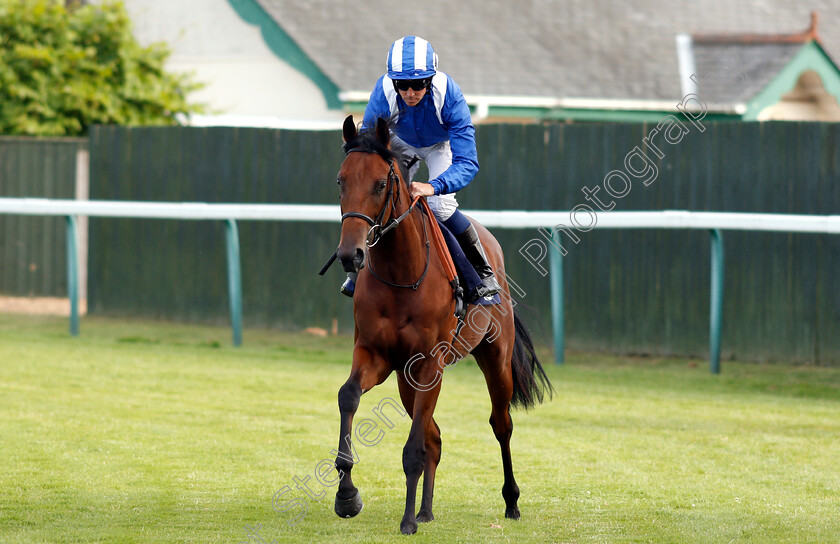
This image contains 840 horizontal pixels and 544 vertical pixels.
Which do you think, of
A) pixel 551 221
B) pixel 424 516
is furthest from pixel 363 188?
pixel 551 221

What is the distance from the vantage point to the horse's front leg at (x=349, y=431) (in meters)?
5.18

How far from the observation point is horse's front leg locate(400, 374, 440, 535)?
5203 millimetres

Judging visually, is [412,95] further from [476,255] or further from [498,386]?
[498,386]

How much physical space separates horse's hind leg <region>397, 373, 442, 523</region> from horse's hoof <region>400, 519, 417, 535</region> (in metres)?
0.26

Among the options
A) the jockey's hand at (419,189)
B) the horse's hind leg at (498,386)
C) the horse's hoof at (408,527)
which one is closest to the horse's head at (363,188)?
the jockey's hand at (419,189)

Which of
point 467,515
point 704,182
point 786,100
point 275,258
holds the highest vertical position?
point 786,100

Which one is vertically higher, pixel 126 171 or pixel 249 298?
pixel 126 171

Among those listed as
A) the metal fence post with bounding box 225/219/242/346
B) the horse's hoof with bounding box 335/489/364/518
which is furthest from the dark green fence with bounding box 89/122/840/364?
the horse's hoof with bounding box 335/489/364/518

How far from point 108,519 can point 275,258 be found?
7.41m

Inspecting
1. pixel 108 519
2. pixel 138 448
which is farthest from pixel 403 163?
pixel 138 448

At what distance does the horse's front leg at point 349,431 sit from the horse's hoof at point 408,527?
21 cm

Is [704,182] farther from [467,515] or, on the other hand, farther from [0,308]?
[0,308]

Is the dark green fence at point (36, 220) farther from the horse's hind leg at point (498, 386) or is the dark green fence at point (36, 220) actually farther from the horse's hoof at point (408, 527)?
the horse's hoof at point (408, 527)

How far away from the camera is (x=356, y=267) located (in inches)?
190
